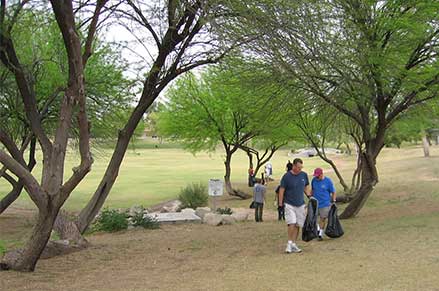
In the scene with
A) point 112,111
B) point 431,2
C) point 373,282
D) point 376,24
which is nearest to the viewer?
point 373,282

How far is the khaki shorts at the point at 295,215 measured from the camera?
9.53m

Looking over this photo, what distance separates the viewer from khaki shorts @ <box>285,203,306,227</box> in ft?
31.3

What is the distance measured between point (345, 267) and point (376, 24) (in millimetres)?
6736

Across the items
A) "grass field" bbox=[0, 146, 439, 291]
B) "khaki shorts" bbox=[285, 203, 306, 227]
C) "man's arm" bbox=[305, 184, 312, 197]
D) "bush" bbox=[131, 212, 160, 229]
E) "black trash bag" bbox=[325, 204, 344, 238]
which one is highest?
"man's arm" bbox=[305, 184, 312, 197]

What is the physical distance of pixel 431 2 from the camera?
461 inches

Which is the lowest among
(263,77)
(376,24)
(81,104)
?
(81,104)

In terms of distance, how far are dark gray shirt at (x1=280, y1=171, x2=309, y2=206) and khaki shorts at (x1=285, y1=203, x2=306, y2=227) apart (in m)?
0.10

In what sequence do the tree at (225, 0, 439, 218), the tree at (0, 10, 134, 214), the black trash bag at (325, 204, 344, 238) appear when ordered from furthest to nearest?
the tree at (0, 10, 134, 214)
the black trash bag at (325, 204, 344, 238)
the tree at (225, 0, 439, 218)

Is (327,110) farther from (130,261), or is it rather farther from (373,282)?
(373,282)

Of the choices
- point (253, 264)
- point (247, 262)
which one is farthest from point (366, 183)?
point (253, 264)

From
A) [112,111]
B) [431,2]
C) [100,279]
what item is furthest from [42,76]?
[431,2]

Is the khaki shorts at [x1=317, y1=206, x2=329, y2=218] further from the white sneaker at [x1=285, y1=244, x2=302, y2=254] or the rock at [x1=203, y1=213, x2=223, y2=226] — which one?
the rock at [x1=203, y1=213, x2=223, y2=226]

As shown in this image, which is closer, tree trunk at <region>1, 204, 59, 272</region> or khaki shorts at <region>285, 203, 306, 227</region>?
tree trunk at <region>1, 204, 59, 272</region>

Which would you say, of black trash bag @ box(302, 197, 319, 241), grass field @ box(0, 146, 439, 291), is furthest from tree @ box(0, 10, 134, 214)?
black trash bag @ box(302, 197, 319, 241)
